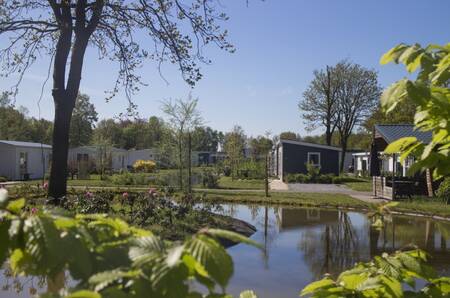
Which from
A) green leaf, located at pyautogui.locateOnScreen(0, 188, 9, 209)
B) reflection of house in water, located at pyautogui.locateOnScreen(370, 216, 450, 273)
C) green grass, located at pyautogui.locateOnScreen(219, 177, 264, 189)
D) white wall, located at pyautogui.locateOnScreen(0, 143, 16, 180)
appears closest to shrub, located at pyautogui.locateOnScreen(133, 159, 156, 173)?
white wall, located at pyautogui.locateOnScreen(0, 143, 16, 180)

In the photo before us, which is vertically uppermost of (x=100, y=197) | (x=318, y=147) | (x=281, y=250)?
(x=318, y=147)

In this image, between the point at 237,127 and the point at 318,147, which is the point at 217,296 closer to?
the point at 318,147

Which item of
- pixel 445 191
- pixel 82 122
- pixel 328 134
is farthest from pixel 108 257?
pixel 82 122

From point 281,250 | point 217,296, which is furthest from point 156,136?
point 217,296

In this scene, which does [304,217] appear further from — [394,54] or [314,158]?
[314,158]

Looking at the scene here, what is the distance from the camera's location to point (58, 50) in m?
14.9

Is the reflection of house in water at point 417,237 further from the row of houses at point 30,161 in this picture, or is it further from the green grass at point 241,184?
the row of houses at point 30,161

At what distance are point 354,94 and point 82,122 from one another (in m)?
43.3

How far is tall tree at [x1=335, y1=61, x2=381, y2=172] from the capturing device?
172 ft

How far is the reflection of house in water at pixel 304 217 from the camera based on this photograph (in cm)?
1566

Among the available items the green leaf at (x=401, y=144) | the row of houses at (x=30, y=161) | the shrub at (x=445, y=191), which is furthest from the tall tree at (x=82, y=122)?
the green leaf at (x=401, y=144)

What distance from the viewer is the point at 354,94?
174ft

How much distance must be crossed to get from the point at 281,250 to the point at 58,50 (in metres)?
9.13

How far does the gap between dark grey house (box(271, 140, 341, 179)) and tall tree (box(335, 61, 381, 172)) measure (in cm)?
1052
